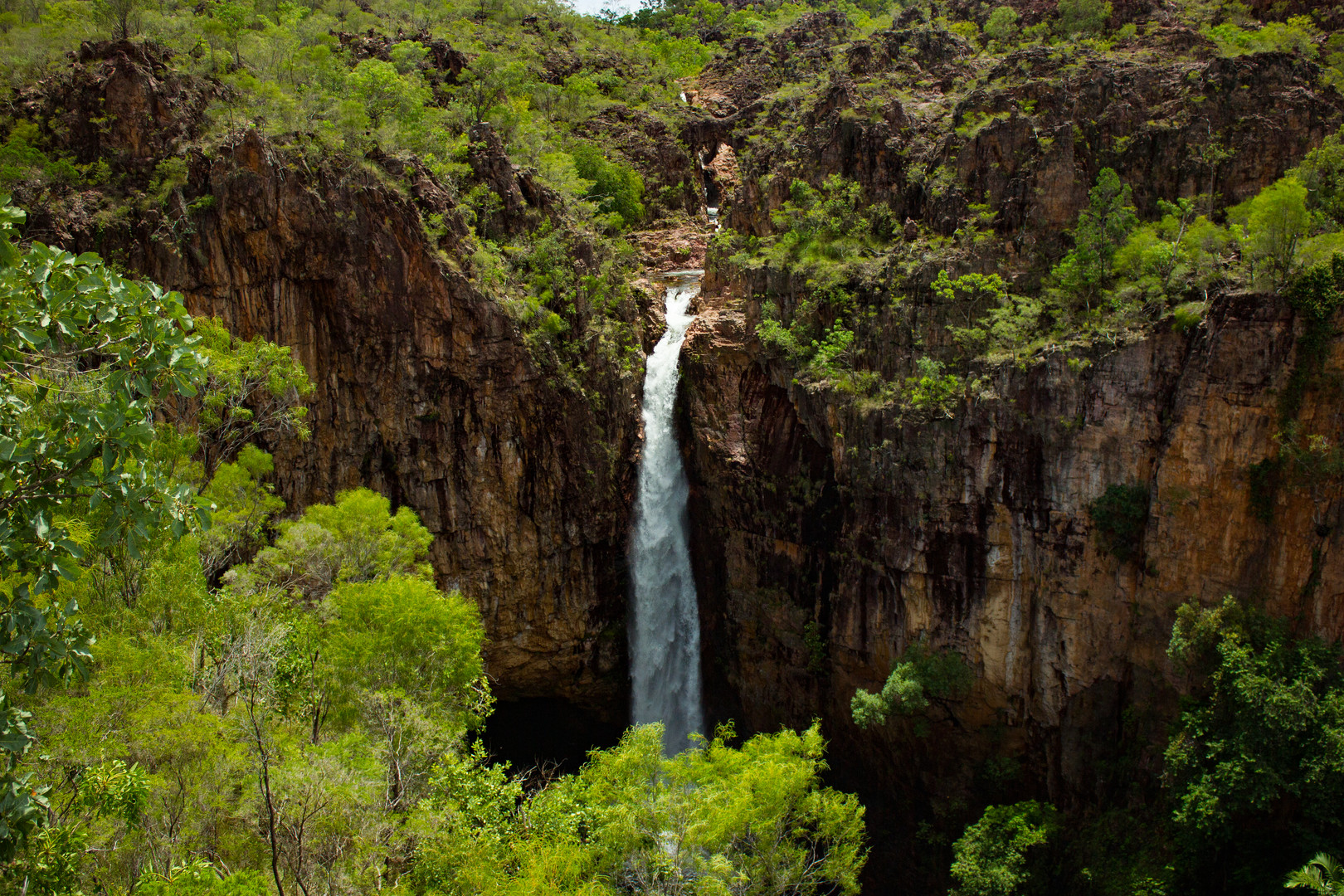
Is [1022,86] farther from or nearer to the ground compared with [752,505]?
farther from the ground

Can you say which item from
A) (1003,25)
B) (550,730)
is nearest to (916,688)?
(550,730)

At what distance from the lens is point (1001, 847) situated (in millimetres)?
22578

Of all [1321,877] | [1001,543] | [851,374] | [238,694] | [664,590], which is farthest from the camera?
[664,590]

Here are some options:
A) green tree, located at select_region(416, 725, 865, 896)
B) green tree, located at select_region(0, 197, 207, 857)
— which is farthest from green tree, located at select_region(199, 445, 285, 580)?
green tree, located at select_region(0, 197, 207, 857)

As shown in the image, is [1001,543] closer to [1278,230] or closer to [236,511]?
[1278,230]

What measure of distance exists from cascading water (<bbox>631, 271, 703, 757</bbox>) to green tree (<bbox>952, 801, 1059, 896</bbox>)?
444 inches

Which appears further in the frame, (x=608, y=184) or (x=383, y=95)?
(x=608, y=184)

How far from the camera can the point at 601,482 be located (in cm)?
3056

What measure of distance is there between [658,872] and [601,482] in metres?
15.9

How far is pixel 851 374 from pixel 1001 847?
48.3ft

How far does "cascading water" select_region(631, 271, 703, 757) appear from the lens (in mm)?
31484

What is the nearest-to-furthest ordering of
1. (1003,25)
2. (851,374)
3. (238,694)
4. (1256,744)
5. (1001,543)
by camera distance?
1. (238,694)
2. (1256,744)
3. (1001,543)
4. (851,374)
5. (1003,25)

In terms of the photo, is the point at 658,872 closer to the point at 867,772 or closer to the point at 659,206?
the point at 867,772

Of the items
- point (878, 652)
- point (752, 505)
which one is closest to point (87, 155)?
point (752, 505)
